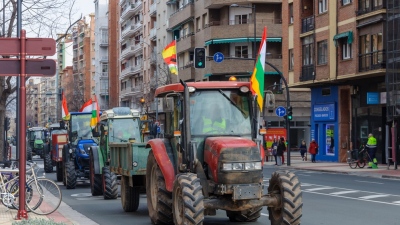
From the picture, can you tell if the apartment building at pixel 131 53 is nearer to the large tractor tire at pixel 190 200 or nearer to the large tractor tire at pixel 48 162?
the large tractor tire at pixel 48 162

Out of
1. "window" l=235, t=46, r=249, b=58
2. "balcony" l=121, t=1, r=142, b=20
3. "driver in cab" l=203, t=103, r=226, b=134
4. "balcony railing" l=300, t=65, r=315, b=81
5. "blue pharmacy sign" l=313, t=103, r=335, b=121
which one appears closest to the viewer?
"driver in cab" l=203, t=103, r=226, b=134

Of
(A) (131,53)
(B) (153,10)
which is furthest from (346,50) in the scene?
(A) (131,53)

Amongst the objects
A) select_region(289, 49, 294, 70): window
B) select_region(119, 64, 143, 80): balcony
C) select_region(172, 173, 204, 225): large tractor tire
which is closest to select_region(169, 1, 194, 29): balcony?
select_region(119, 64, 143, 80): balcony

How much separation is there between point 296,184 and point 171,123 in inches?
118

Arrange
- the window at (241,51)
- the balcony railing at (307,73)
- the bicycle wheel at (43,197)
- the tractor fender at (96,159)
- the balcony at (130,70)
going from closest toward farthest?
the bicycle wheel at (43,197)
the tractor fender at (96,159)
the balcony railing at (307,73)
the window at (241,51)
the balcony at (130,70)

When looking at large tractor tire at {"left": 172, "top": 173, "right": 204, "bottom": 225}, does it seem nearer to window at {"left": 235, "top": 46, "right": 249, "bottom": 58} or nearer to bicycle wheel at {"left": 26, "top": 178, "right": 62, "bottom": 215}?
bicycle wheel at {"left": 26, "top": 178, "right": 62, "bottom": 215}

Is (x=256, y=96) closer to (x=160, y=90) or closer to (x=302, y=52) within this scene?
(x=160, y=90)

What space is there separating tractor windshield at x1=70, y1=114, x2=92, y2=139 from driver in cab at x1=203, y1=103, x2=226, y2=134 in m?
16.3

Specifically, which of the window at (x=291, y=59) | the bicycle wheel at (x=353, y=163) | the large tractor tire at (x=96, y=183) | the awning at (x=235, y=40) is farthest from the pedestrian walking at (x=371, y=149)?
the awning at (x=235, y=40)

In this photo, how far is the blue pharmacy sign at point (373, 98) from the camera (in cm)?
4362

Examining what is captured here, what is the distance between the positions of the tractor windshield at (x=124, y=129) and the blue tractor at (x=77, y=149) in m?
3.49

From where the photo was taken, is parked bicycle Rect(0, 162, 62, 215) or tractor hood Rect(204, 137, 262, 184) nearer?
tractor hood Rect(204, 137, 262, 184)

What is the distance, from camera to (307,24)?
5022 cm

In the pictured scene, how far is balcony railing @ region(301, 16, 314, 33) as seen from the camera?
163 ft
